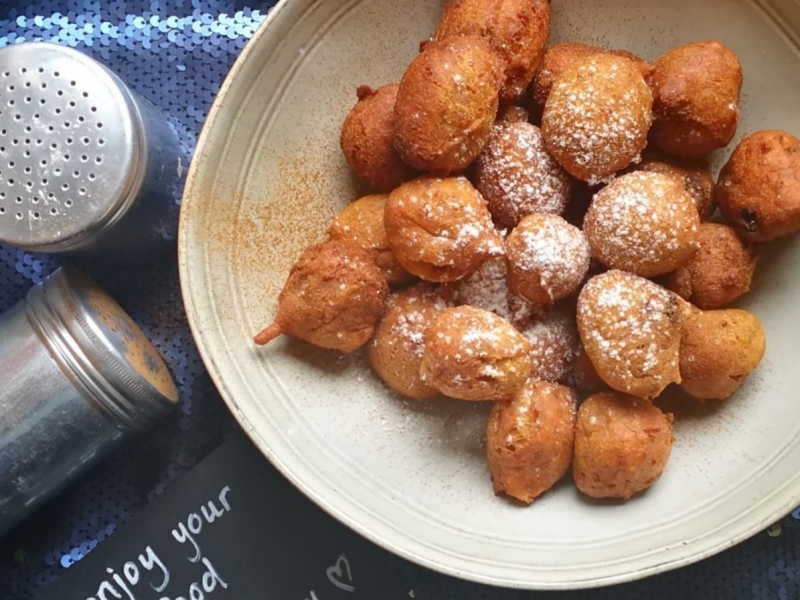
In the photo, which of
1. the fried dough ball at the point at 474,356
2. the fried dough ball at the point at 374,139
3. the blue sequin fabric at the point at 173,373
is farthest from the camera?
the blue sequin fabric at the point at 173,373

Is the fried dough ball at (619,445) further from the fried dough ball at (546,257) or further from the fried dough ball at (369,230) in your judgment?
the fried dough ball at (369,230)

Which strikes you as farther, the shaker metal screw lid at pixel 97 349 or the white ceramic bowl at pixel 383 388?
the shaker metal screw lid at pixel 97 349

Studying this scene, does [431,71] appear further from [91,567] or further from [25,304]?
[91,567]

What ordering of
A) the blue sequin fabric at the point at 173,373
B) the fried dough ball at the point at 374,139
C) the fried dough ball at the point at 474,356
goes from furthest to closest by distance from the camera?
the blue sequin fabric at the point at 173,373 < the fried dough ball at the point at 374,139 < the fried dough ball at the point at 474,356

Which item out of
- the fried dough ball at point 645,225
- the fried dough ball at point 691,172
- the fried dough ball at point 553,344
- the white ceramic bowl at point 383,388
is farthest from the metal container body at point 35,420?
the fried dough ball at point 691,172

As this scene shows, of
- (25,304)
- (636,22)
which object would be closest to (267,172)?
(25,304)

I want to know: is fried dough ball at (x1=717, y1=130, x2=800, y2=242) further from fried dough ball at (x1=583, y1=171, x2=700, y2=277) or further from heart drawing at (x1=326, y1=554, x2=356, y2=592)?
heart drawing at (x1=326, y1=554, x2=356, y2=592)

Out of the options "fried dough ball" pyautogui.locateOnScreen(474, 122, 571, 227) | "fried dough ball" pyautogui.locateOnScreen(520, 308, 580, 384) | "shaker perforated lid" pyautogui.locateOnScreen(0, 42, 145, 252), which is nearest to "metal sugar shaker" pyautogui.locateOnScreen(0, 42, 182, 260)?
"shaker perforated lid" pyautogui.locateOnScreen(0, 42, 145, 252)
